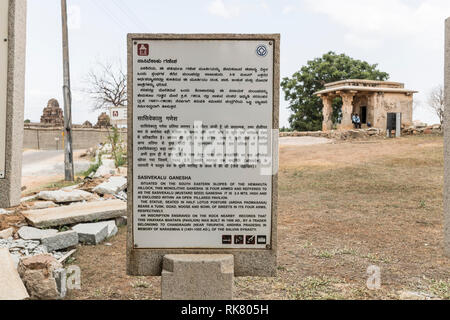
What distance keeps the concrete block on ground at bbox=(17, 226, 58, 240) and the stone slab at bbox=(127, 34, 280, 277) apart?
8.77 feet

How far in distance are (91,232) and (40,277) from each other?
6.35 feet

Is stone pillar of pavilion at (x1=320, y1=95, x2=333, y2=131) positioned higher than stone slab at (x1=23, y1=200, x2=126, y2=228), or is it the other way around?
stone pillar of pavilion at (x1=320, y1=95, x2=333, y2=131)

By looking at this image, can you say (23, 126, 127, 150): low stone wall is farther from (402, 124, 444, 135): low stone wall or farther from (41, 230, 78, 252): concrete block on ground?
(41, 230, 78, 252): concrete block on ground

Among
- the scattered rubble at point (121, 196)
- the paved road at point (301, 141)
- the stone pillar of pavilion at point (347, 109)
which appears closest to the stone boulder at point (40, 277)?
the scattered rubble at point (121, 196)

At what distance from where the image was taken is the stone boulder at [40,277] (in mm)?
4066

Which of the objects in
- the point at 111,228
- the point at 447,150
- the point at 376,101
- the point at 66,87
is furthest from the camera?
the point at 376,101

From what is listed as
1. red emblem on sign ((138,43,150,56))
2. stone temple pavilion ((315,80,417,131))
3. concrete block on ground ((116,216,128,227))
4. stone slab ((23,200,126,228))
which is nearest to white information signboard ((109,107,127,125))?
stone slab ((23,200,126,228))

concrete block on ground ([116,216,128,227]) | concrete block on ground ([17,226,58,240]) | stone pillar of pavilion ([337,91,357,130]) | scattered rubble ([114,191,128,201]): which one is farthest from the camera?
stone pillar of pavilion ([337,91,357,130])

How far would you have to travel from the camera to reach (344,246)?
609 centimetres

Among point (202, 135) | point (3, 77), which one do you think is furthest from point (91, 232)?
point (202, 135)

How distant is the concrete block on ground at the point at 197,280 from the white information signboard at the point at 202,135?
0.20 m

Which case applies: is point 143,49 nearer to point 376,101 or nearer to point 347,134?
point 347,134

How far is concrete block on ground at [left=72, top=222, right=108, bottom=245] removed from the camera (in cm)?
597

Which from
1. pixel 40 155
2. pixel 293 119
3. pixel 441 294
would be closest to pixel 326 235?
pixel 441 294
